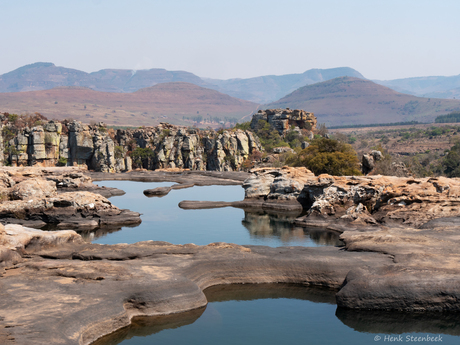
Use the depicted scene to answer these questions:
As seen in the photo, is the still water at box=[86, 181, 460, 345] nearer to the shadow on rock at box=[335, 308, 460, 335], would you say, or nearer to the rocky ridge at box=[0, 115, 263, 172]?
the shadow on rock at box=[335, 308, 460, 335]

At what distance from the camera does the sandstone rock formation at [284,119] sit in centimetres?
14362

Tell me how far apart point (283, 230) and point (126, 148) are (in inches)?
3342

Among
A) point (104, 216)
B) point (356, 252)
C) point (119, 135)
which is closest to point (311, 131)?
point (119, 135)

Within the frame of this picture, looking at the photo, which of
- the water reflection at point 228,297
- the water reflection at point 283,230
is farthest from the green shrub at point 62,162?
the water reflection at point 228,297

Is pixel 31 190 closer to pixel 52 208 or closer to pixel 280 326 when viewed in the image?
pixel 52 208

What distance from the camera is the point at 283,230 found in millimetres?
44844

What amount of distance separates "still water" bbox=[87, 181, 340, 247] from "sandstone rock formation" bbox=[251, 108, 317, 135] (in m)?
82.7

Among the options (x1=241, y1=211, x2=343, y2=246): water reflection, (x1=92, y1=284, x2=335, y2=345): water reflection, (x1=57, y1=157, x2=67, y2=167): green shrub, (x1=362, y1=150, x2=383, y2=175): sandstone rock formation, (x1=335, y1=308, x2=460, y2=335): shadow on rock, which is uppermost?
(x1=362, y1=150, x2=383, y2=175): sandstone rock formation

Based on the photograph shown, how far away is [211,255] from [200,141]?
93.6 metres

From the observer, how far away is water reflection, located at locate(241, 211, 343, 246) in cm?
3997

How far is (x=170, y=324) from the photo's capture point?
71.3ft

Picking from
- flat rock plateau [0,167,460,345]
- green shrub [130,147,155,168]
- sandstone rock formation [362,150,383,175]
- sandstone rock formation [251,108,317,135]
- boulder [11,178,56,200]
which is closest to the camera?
flat rock plateau [0,167,460,345]

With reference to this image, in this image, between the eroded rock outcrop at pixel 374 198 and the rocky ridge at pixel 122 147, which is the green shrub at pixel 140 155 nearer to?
the rocky ridge at pixel 122 147

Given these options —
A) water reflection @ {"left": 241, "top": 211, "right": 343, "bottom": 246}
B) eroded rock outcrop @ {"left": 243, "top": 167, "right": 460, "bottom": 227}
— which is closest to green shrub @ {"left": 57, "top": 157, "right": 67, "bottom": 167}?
eroded rock outcrop @ {"left": 243, "top": 167, "right": 460, "bottom": 227}
